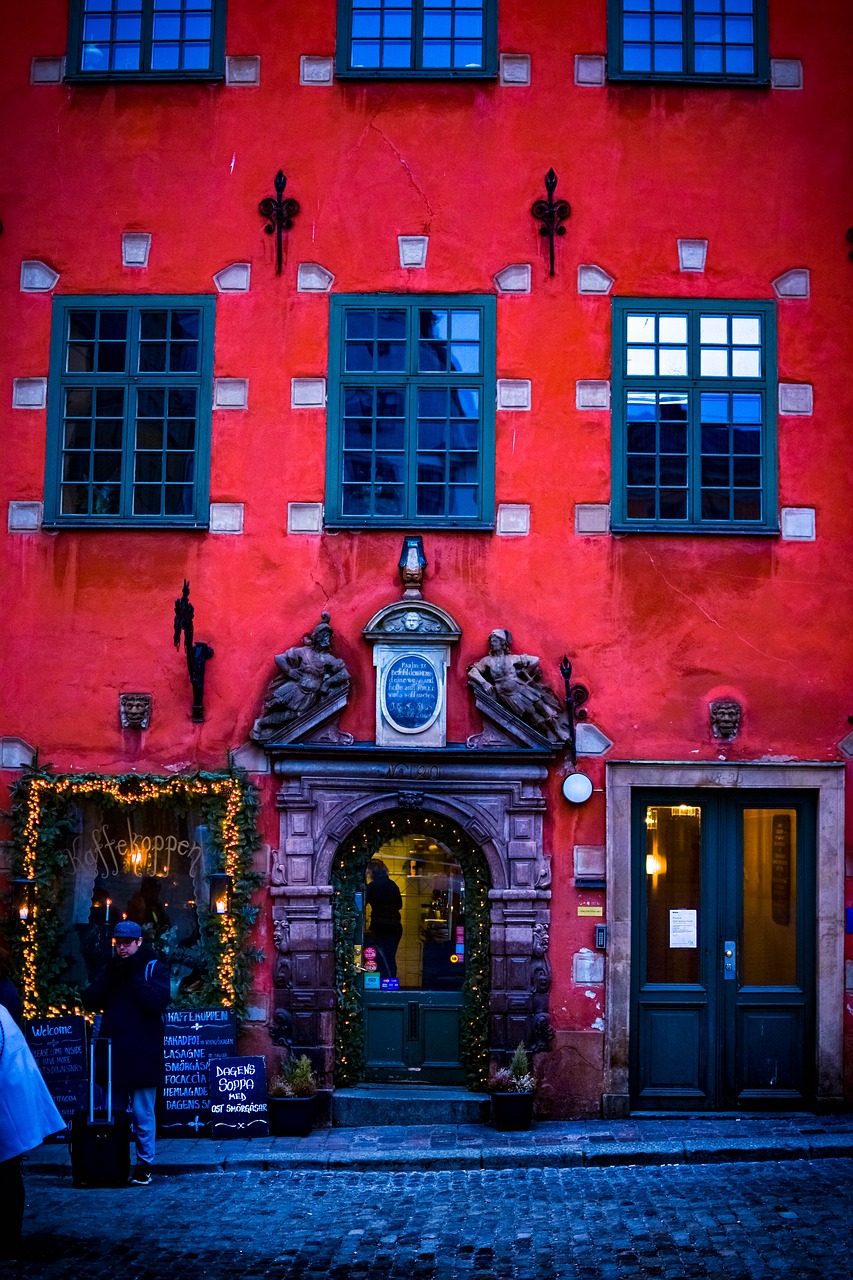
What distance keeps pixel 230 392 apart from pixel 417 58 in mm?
3164

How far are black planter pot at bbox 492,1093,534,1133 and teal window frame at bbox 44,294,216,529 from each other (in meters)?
5.03

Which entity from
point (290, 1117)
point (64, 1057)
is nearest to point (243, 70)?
point (64, 1057)

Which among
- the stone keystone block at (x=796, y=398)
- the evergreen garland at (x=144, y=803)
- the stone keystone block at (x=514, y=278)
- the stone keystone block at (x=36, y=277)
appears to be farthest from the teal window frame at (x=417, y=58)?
the evergreen garland at (x=144, y=803)

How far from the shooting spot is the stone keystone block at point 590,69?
12.2 m

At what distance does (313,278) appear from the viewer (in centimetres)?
1204

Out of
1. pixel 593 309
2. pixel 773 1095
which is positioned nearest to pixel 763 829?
pixel 773 1095

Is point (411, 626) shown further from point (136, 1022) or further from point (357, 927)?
point (136, 1022)

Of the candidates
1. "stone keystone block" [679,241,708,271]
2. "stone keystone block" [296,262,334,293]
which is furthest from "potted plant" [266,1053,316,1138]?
"stone keystone block" [679,241,708,271]

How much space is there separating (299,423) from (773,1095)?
6.52 metres

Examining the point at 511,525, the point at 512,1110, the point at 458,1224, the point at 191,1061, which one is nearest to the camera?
the point at 458,1224

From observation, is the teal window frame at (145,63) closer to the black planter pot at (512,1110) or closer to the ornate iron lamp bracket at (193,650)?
the ornate iron lamp bracket at (193,650)

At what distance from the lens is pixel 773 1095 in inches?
459

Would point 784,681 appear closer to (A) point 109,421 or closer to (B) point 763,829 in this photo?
(B) point 763,829

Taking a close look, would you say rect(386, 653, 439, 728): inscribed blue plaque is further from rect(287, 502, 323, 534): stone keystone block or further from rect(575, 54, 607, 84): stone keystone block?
rect(575, 54, 607, 84): stone keystone block
